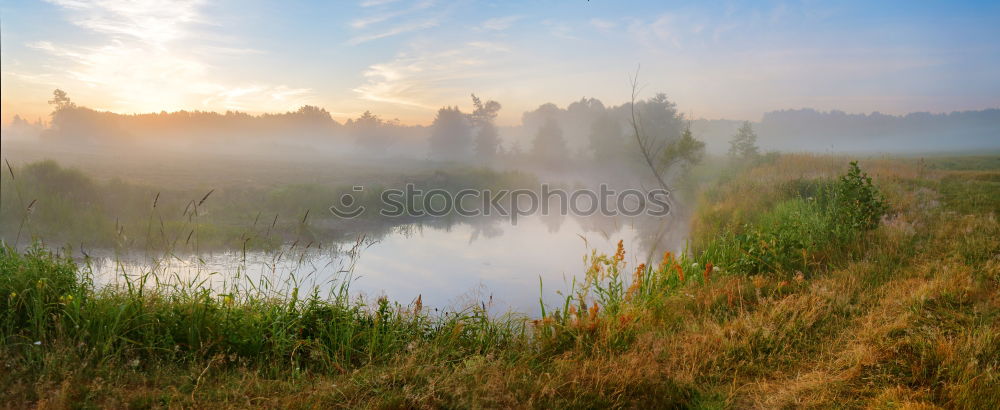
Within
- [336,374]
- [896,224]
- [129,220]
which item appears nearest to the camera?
[336,374]

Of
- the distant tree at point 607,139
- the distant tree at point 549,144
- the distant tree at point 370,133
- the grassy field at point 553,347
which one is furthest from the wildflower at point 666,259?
the distant tree at point 370,133

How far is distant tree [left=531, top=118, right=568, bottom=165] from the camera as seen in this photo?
5638 centimetres

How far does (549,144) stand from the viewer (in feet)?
185

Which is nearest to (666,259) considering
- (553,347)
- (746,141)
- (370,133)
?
(553,347)

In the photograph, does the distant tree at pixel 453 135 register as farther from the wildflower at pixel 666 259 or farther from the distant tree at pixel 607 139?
the wildflower at pixel 666 259

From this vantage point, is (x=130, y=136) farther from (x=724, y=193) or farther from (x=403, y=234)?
(x=724, y=193)

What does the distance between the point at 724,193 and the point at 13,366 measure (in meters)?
20.8

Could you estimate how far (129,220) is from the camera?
1590cm

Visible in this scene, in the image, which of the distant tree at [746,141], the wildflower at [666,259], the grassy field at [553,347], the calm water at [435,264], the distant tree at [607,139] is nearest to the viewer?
the grassy field at [553,347]

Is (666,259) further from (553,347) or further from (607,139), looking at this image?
(607,139)

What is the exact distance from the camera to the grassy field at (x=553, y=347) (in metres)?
3.48

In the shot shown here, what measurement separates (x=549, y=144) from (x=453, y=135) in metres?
14.5

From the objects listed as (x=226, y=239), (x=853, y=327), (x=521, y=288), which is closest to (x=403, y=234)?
(x=226, y=239)

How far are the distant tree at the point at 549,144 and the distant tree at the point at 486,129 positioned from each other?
18.9ft
